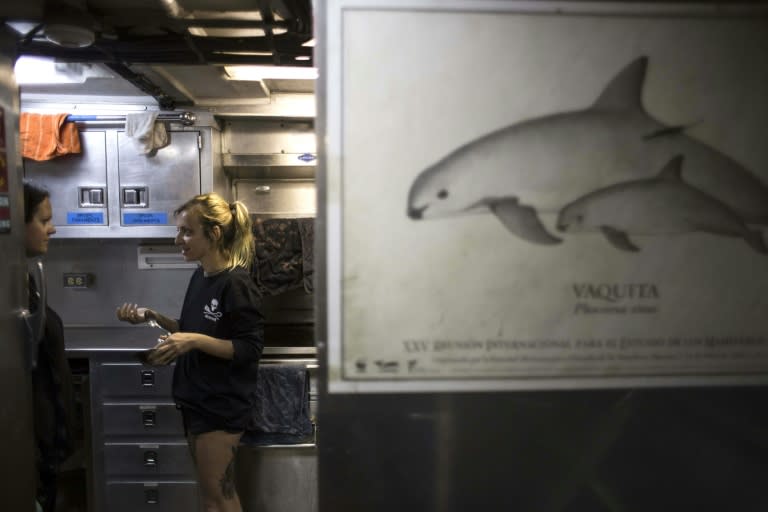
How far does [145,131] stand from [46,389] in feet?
5.85

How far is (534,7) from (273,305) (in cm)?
298

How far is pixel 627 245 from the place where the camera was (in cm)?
114

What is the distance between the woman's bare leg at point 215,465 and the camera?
2092 mm

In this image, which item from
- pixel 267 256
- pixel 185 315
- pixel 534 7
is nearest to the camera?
pixel 534 7

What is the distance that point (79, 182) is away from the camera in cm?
320

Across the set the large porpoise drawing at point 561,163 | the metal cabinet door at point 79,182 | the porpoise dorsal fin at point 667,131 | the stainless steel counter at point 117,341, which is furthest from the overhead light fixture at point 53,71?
the porpoise dorsal fin at point 667,131

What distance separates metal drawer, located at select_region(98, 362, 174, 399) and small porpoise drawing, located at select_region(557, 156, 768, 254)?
2.61 m

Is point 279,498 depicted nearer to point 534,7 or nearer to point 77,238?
point 77,238

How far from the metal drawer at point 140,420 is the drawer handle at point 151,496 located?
0.33 m

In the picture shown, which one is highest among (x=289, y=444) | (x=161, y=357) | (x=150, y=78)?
(x=150, y=78)

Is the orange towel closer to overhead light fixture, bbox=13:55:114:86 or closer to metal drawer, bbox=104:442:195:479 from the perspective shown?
overhead light fixture, bbox=13:55:114:86

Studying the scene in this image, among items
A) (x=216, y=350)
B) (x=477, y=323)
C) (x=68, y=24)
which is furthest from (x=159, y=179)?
(x=477, y=323)

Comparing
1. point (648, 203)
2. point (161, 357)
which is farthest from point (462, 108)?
point (161, 357)

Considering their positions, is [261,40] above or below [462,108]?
above
